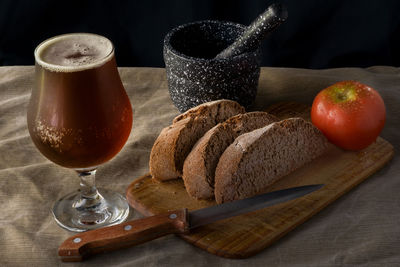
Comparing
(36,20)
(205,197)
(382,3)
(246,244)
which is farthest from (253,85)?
(36,20)

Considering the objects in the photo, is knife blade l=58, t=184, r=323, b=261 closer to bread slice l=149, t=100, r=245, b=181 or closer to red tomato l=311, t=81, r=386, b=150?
bread slice l=149, t=100, r=245, b=181

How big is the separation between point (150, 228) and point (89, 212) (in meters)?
0.27

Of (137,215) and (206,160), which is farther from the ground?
(206,160)

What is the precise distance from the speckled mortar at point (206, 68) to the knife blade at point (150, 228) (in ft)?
1.80

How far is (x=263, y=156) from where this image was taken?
5.96 ft

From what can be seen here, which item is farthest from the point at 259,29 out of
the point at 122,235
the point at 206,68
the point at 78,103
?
the point at 122,235

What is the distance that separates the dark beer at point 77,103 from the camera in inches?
60.4

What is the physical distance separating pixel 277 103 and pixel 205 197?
0.73m

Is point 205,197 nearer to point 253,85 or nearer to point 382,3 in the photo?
point 253,85

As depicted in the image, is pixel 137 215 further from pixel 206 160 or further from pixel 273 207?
pixel 273 207

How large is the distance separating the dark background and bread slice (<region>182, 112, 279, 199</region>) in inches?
44.4

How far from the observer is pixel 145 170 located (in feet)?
6.54

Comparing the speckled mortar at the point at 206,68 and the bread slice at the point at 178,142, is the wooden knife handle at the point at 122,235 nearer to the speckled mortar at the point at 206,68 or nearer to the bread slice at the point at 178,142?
the bread slice at the point at 178,142

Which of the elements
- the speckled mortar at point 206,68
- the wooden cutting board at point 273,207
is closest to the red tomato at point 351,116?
the wooden cutting board at point 273,207
